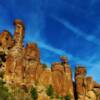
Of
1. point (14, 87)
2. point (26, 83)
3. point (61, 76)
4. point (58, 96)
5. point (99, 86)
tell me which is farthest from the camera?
point (99, 86)

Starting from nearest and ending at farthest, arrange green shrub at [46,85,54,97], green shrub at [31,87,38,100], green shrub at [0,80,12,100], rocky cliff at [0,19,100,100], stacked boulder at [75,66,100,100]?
green shrub at [0,80,12,100] < green shrub at [31,87,38,100] < rocky cliff at [0,19,100,100] < green shrub at [46,85,54,97] < stacked boulder at [75,66,100,100]

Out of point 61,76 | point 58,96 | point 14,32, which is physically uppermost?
point 14,32

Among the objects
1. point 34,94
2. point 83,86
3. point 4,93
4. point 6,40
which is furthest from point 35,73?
point 4,93

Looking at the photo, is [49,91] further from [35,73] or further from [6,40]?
[6,40]

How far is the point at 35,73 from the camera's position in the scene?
89.6 m

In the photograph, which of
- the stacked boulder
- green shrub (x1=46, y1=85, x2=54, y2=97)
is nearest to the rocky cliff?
the stacked boulder

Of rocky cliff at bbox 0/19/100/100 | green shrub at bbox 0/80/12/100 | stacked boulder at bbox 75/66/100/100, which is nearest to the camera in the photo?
green shrub at bbox 0/80/12/100

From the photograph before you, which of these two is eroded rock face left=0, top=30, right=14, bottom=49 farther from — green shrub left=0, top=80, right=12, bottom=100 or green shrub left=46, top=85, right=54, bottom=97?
green shrub left=46, top=85, right=54, bottom=97

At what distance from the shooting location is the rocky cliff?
83812mm

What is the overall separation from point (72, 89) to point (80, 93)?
3.36 m

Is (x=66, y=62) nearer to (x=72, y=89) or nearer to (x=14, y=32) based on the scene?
(x=72, y=89)

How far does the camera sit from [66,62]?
10194 centimetres

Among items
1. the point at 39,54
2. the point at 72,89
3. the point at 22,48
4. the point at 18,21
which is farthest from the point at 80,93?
the point at 18,21

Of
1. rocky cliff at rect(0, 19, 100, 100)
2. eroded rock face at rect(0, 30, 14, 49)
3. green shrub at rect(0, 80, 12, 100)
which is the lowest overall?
green shrub at rect(0, 80, 12, 100)
